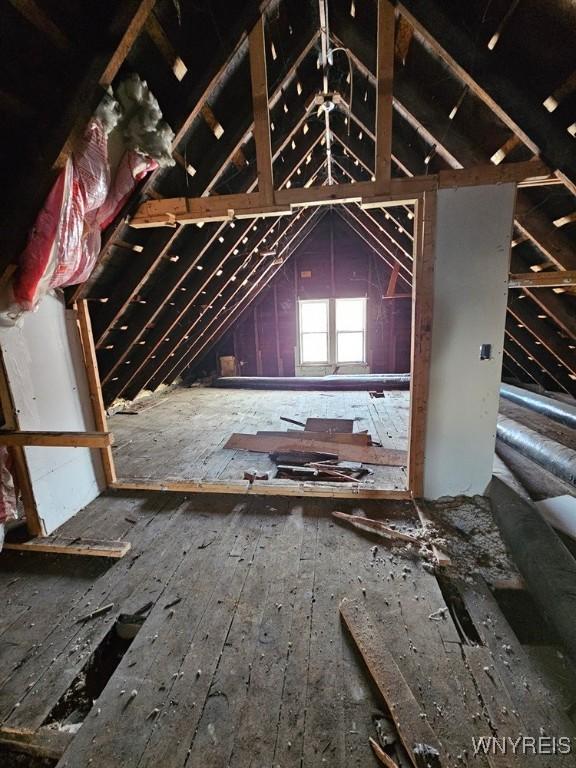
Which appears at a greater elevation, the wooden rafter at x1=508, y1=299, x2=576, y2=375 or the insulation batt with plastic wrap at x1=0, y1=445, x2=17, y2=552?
the wooden rafter at x1=508, y1=299, x2=576, y2=375

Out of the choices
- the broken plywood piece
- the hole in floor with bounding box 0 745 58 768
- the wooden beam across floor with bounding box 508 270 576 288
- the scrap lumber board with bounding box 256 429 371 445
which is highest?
the wooden beam across floor with bounding box 508 270 576 288

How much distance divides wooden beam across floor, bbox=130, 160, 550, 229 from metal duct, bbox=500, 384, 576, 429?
2.95 m

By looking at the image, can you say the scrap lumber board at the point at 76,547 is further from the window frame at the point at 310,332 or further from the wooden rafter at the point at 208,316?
the window frame at the point at 310,332

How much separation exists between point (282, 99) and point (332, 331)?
5559mm

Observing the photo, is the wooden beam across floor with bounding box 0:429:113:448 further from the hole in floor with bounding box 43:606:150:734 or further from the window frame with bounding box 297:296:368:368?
the window frame with bounding box 297:296:368:368

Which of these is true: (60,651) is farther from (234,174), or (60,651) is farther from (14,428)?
(234,174)

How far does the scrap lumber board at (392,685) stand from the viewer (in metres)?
1.03

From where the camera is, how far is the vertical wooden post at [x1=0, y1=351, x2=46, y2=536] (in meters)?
1.90

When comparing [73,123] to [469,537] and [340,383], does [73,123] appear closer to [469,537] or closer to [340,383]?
[469,537]

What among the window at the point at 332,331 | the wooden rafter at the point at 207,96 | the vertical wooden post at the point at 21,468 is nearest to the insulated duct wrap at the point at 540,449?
the wooden rafter at the point at 207,96

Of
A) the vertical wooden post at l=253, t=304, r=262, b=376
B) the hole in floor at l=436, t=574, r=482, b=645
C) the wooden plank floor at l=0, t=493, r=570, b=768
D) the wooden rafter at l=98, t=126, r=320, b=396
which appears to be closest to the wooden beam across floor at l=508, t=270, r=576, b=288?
the wooden plank floor at l=0, t=493, r=570, b=768

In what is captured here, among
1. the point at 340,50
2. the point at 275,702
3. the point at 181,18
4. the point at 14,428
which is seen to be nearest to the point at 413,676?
the point at 275,702

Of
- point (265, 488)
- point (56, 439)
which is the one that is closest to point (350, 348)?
point (265, 488)

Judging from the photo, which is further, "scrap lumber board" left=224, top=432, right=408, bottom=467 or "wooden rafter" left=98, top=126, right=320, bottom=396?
"wooden rafter" left=98, top=126, right=320, bottom=396
